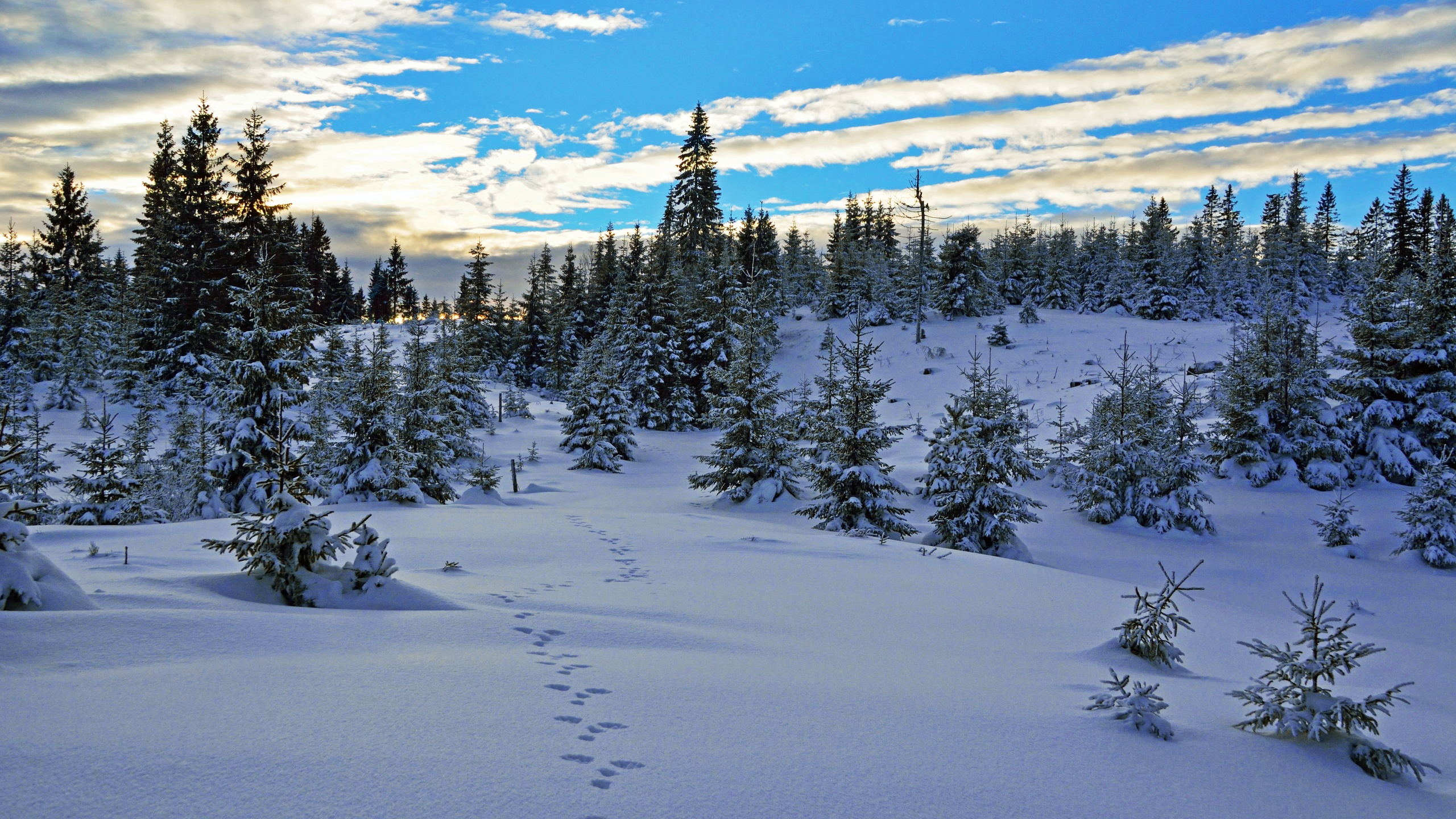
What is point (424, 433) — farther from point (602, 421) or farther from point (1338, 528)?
point (1338, 528)

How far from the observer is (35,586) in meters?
4.44

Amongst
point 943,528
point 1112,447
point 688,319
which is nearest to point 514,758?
point 943,528

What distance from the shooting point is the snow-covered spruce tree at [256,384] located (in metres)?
16.4

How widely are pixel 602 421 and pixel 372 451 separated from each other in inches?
625

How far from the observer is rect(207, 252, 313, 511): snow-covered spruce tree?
16.4 metres

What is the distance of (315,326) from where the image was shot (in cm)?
2081

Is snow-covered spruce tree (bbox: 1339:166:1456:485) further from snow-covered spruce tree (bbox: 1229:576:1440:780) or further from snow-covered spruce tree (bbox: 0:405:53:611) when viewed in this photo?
snow-covered spruce tree (bbox: 0:405:53:611)

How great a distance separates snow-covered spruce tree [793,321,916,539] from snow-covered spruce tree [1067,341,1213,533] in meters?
6.61

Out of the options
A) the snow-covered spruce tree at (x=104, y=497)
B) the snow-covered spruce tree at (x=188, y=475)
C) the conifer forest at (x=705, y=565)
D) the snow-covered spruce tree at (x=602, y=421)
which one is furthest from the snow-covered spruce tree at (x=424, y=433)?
the snow-covered spruce tree at (x=602, y=421)

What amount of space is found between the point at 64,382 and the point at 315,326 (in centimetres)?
2578

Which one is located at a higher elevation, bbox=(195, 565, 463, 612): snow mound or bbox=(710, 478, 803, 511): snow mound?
bbox=(195, 565, 463, 612): snow mound

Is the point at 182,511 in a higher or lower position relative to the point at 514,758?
lower

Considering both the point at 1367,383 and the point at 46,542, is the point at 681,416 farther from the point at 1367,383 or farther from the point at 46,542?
the point at 46,542

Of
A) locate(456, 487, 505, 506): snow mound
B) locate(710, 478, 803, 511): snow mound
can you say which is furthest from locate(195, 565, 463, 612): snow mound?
locate(710, 478, 803, 511): snow mound
